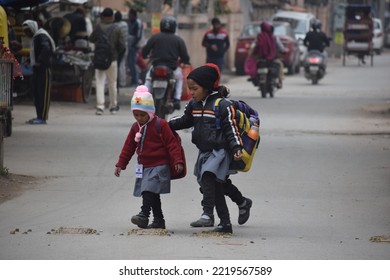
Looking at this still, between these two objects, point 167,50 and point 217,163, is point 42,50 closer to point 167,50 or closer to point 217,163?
point 167,50

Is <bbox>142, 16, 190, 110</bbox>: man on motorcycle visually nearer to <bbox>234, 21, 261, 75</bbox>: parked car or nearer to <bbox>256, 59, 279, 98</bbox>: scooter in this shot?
<bbox>256, 59, 279, 98</bbox>: scooter

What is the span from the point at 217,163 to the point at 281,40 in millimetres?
29350

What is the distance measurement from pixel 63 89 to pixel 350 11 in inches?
1175

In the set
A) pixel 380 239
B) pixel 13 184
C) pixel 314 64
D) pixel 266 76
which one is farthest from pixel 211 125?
pixel 314 64

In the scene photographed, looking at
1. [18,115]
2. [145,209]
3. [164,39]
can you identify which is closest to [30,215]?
[145,209]

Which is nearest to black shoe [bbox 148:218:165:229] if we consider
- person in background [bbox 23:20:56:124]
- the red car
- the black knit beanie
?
the black knit beanie

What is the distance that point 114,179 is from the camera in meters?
13.5

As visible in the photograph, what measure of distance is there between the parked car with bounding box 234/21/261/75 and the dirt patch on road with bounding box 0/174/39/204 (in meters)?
25.4

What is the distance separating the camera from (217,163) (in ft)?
31.7

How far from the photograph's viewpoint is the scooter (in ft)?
90.6

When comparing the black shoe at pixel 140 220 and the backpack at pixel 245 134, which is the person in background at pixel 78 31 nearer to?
the black shoe at pixel 140 220

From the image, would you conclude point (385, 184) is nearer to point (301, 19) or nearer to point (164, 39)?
point (164, 39)

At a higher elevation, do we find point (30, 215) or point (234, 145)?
point (234, 145)

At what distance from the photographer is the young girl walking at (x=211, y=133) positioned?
9.63 meters
